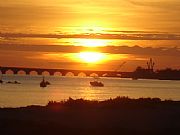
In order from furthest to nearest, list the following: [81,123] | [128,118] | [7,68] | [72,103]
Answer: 1. [7,68]
2. [72,103]
3. [128,118]
4. [81,123]

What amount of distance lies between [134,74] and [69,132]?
141 metres

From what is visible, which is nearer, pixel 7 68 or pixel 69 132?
pixel 69 132

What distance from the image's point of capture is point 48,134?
50.1ft

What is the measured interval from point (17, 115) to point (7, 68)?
390 ft

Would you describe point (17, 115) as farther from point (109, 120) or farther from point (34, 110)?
point (109, 120)

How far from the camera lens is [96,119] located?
1828 cm

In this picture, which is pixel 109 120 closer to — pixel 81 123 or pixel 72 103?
pixel 81 123

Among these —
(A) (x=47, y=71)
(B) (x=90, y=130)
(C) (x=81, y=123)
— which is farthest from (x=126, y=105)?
(A) (x=47, y=71)

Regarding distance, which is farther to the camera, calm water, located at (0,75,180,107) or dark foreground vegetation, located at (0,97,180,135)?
calm water, located at (0,75,180,107)

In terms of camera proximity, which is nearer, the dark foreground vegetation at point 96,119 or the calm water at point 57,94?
the dark foreground vegetation at point 96,119

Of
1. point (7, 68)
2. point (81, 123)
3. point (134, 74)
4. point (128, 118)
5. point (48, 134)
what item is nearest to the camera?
point (48, 134)

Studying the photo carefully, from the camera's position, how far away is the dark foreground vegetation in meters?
15.9

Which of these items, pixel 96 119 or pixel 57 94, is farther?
pixel 57 94

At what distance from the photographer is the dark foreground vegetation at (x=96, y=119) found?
1591cm
